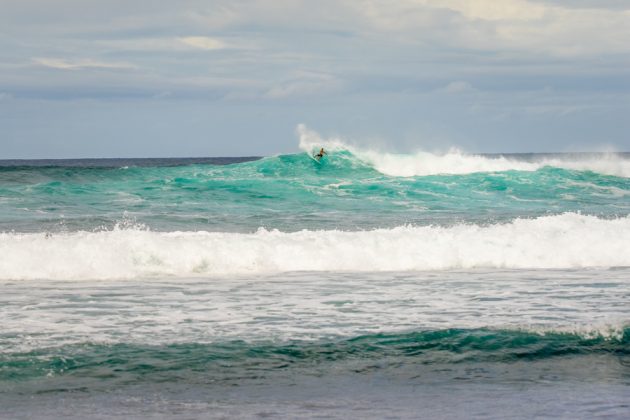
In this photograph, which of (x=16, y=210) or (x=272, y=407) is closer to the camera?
(x=272, y=407)

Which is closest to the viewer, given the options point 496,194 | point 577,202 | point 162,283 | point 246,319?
point 246,319

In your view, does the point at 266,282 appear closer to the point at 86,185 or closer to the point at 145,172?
the point at 86,185

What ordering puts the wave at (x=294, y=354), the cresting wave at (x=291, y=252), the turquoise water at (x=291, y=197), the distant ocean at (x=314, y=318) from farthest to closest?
the turquoise water at (x=291, y=197)
the cresting wave at (x=291, y=252)
the wave at (x=294, y=354)
the distant ocean at (x=314, y=318)

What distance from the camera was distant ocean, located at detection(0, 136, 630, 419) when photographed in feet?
22.4

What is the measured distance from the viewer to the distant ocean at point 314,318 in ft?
22.4

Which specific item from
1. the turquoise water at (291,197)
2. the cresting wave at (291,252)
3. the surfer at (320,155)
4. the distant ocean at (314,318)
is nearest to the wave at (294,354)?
the distant ocean at (314,318)

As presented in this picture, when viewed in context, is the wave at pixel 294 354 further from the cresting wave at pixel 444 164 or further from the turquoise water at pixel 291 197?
the cresting wave at pixel 444 164

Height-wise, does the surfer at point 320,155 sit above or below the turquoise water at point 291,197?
above

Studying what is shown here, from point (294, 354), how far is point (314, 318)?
5.36ft

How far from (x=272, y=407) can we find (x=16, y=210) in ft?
64.7

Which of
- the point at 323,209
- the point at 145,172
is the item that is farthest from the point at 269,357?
the point at 145,172

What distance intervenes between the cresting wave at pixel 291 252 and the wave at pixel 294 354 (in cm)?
560

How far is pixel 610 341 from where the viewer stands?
8.48 metres

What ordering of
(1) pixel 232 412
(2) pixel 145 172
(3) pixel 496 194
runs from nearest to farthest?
(1) pixel 232 412 → (3) pixel 496 194 → (2) pixel 145 172
